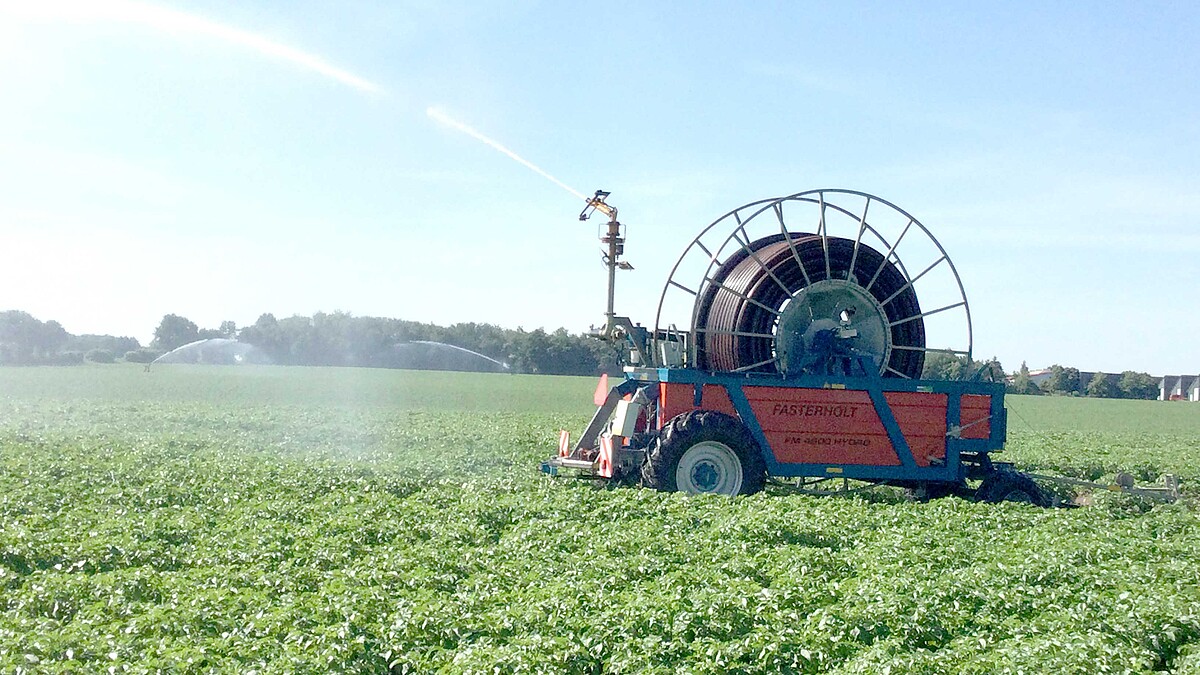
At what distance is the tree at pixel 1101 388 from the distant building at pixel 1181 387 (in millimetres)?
11985

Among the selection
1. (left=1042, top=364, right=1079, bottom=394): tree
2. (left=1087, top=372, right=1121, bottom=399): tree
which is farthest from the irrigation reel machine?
(left=1087, top=372, right=1121, bottom=399): tree

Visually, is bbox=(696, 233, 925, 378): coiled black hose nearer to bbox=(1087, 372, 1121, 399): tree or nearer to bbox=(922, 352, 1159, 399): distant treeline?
bbox=(922, 352, 1159, 399): distant treeline

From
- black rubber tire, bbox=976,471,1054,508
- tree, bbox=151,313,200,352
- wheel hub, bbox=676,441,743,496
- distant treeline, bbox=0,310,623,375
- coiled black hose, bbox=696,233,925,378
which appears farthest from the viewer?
tree, bbox=151,313,200,352

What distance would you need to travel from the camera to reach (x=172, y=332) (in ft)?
305

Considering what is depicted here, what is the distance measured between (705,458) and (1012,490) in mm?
4096

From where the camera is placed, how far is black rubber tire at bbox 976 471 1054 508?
42.3 feet

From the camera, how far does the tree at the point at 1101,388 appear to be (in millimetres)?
82625

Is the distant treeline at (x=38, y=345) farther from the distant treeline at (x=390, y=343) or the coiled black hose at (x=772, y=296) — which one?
the coiled black hose at (x=772, y=296)

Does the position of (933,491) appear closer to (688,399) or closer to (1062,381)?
(688,399)

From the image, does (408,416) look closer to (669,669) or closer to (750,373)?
(750,373)

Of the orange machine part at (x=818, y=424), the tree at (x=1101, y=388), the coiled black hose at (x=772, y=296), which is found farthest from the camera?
the tree at (x=1101, y=388)

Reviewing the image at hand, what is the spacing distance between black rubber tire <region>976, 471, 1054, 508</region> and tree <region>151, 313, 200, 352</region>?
9024cm

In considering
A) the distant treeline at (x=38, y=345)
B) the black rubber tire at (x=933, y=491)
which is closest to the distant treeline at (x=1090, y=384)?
the black rubber tire at (x=933, y=491)

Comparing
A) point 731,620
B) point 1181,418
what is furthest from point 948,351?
point 1181,418
